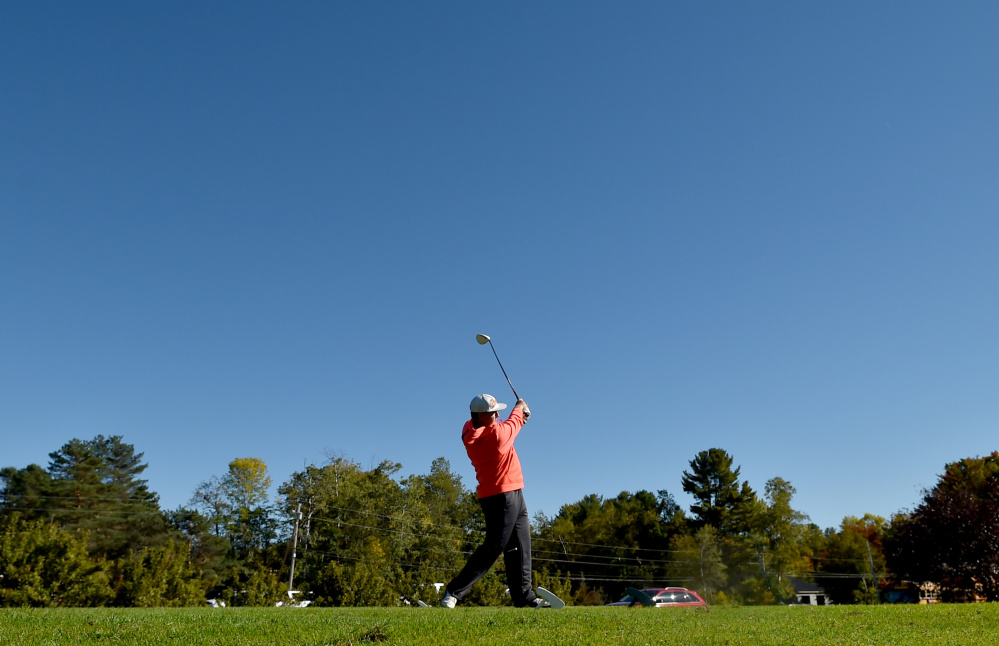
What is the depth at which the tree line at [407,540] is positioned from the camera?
1027 inches

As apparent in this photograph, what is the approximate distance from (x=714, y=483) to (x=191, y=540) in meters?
55.2

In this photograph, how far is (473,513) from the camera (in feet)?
238

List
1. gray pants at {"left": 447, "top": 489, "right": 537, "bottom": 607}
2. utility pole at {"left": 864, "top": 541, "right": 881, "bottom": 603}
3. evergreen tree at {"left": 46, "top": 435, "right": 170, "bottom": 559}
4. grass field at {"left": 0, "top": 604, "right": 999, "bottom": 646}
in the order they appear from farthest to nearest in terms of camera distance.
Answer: utility pole at {"left": 864, "top": 541, "right": 881, "bottom": 603}
evergreen tree at {"left": 46, "top": 435, "right": 170, "bottom": 559}
gray pants at {"left": 447, "top": 489, "right": 537, "bottom": 607}
grass field at {"left": 0, "top": 604, "right": 999, "bottom": 646}

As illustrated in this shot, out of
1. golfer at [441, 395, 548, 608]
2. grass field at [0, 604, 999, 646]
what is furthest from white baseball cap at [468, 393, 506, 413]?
grass field at [0, 604, 999, 646]

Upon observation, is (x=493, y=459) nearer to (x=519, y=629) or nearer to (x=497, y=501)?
(x=497, y=501)

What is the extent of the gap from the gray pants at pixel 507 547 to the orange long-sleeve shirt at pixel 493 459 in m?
0.09

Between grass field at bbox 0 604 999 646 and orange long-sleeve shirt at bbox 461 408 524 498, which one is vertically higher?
orange long-sleeve shirt at bbox 461 408 524 498

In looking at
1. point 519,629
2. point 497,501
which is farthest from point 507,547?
point 519,629

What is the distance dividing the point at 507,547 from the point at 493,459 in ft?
2.97

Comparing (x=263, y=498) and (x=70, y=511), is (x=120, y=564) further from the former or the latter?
(x=263, y=498)

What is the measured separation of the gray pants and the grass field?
14.9 inches

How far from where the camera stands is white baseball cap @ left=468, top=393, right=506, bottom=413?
22.6 feet

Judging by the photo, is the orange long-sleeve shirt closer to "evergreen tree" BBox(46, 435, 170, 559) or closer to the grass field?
the grass field

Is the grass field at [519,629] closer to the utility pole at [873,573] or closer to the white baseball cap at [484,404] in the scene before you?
the white baseball cap at [484,404]
